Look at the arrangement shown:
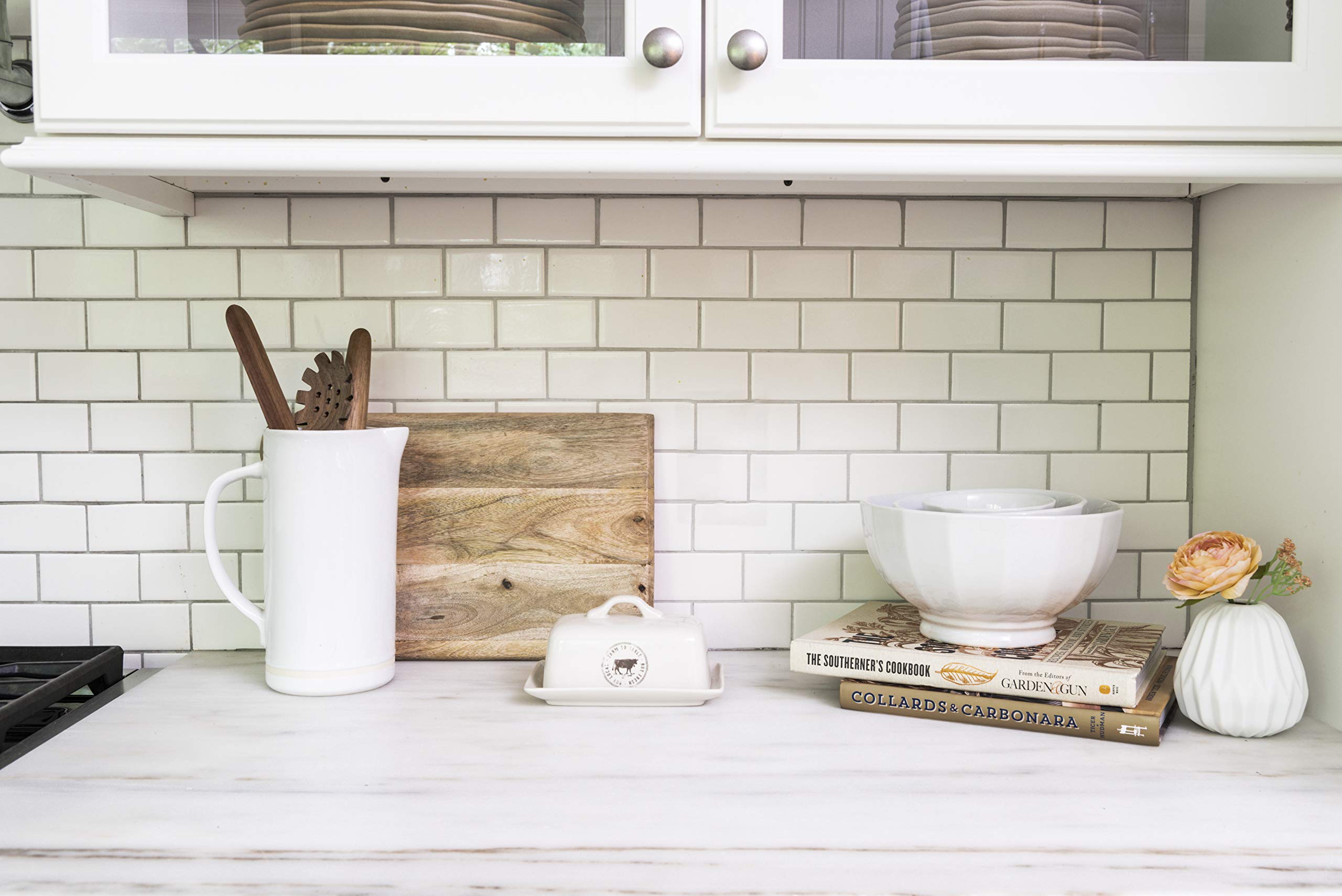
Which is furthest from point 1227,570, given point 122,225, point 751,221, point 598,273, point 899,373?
point 122,225

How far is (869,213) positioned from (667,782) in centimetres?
76

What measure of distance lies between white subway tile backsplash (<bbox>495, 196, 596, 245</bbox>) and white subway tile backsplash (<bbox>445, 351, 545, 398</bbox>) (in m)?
0.15

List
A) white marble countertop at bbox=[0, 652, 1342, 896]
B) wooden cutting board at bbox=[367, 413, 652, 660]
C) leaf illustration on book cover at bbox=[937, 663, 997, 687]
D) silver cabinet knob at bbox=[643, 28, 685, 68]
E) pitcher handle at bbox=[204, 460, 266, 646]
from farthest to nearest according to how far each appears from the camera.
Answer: wooden cutting board at bbox=[367, 413, 652, 660] → pitcher handle at bbox=[204, 460, 266, 646] → leaf illustration on book cover at bbox=[937, 663, 997, 687] → silver cabinet knob at bbox=[643, 28, 685, 68] → white marble countertop at bbox=[0, 652, 1342, 896]

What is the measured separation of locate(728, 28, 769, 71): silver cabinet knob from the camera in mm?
860

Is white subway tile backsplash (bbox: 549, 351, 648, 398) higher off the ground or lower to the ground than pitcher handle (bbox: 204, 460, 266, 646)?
higher

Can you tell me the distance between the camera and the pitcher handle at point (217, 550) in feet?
3.54

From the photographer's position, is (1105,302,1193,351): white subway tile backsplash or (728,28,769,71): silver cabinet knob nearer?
(728,28,769,71): silver cabinet knob

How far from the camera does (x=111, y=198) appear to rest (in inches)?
43.1

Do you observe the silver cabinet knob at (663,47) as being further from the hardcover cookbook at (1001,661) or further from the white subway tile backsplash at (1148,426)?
the white subway tile backsplash at (1148,426)

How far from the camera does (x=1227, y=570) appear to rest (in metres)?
0.94

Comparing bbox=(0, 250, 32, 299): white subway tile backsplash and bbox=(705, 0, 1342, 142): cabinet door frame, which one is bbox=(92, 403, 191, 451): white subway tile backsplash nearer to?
bbox=(0, 250, 32, 299): white subway tile backsplash

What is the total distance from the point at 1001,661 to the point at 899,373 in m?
0.42

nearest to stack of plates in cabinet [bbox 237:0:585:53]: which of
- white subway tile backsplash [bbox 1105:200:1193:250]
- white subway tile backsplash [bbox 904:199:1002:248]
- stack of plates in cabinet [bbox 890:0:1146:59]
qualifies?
stack of plates in cabinet [bbox 890:0:1146:59]

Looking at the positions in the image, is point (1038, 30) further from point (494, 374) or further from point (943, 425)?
point (494, 374)
